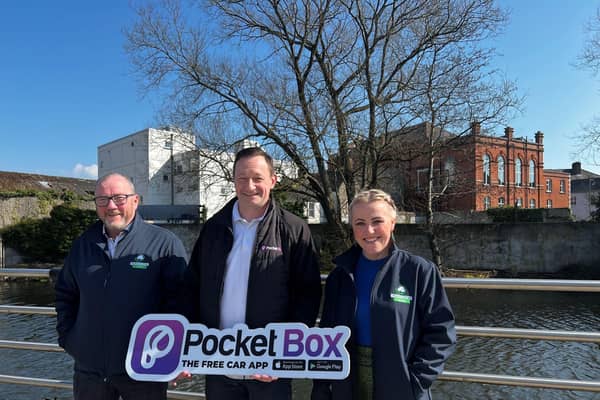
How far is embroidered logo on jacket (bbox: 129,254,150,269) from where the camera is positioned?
8.05 feet

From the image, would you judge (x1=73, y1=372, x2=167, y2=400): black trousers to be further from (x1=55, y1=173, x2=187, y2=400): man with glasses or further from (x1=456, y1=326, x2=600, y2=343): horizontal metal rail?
(x1=456, y1=326, x2=600, y2=343): horizontal metal rail

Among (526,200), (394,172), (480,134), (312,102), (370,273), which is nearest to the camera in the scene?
(370,273)

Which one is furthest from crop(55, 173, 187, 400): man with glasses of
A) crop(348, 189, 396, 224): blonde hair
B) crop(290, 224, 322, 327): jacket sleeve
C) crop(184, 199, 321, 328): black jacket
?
crop(348, 189, 396, 224): blonde hair

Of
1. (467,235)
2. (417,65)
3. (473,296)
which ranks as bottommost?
(473,296)

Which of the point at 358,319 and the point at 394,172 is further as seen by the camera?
the point at 394,172

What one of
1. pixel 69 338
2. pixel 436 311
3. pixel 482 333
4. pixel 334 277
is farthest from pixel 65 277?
pixel 482 333

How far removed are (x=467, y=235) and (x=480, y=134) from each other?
23.7 feet

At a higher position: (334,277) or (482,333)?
(334,277)

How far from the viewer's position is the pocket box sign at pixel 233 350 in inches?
81.9

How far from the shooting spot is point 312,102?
1686 cm

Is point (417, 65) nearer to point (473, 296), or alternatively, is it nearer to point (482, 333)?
point (473, 296)

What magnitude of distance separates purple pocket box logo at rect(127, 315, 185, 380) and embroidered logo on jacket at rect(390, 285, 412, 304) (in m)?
1.15

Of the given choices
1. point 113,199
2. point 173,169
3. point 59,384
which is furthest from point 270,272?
point 173,169

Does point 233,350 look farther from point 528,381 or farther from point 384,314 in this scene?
point 528,381
